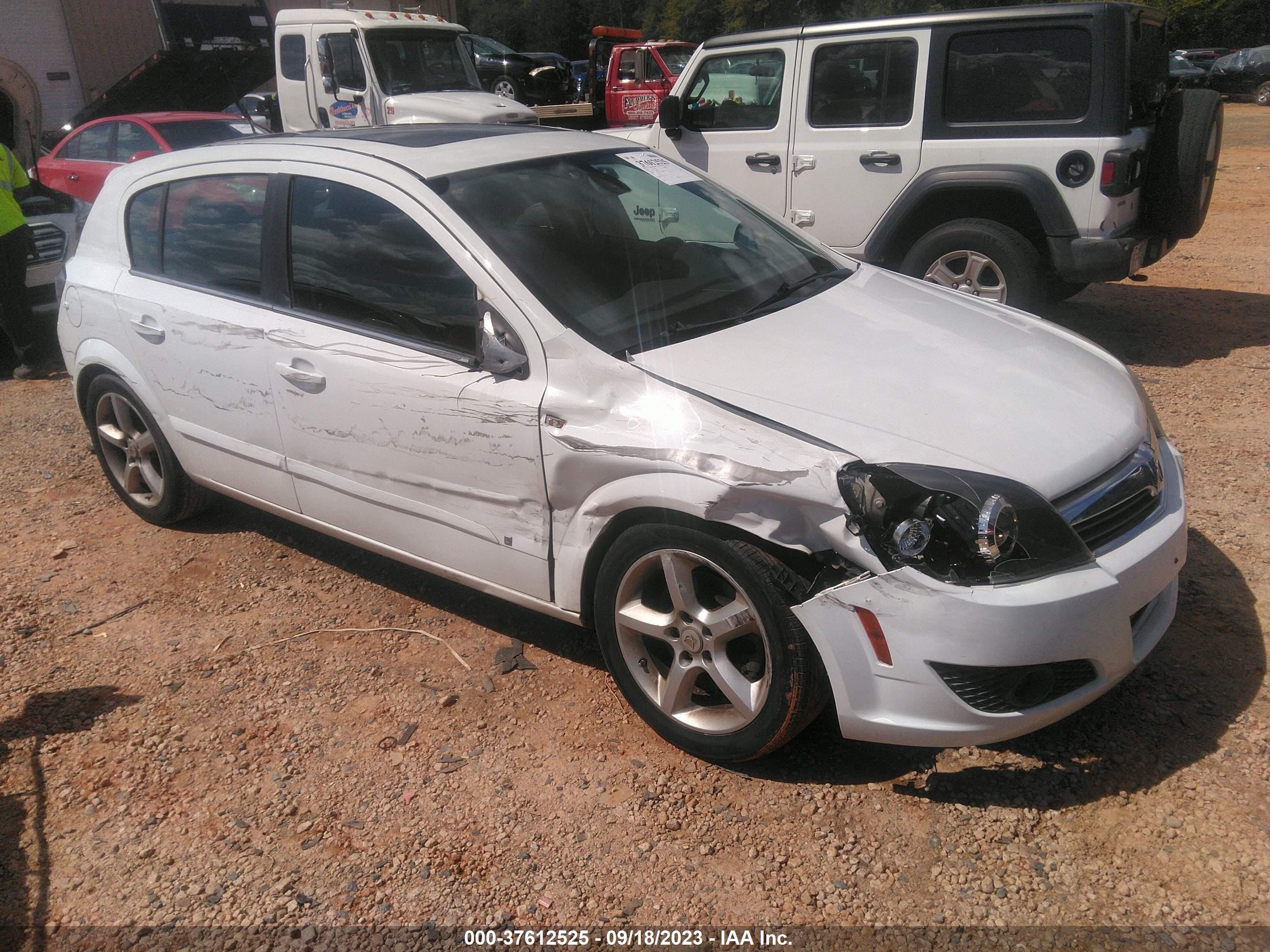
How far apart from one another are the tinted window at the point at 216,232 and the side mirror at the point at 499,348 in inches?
46.3

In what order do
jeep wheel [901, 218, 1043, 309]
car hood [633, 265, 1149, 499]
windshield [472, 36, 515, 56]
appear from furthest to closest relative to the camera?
windshield [472, 36, 515, 56] → jeep wheel [901, 218, 1043, 309] → car hood [633, 265, 1149, 499]

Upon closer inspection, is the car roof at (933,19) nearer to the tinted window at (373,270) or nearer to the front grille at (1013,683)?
the tinted window at (373,270)

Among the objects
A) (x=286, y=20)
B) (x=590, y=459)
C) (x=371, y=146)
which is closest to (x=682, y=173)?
(x=371, y=146)

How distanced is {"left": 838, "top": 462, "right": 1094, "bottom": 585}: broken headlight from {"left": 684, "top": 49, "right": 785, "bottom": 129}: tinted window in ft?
16.4

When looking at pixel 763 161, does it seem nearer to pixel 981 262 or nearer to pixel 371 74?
pixel 981 262

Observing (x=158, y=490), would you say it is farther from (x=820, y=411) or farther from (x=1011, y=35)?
(x=1011, y=35)

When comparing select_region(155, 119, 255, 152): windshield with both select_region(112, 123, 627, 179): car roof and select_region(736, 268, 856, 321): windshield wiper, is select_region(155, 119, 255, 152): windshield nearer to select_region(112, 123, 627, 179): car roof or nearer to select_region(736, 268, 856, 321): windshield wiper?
select_region(112, 123, 627, 179): car roof

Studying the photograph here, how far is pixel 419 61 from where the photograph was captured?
11.8m

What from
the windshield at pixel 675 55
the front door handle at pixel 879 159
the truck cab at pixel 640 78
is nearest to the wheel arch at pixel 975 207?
the front door handle at pixel 879 159

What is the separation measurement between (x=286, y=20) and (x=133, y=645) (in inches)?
421

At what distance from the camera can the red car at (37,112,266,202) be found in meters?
10.0

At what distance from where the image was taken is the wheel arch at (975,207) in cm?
568

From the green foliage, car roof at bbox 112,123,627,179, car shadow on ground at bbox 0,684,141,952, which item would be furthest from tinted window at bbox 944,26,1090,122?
the green foliage

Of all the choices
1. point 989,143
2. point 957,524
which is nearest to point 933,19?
point 989,143
